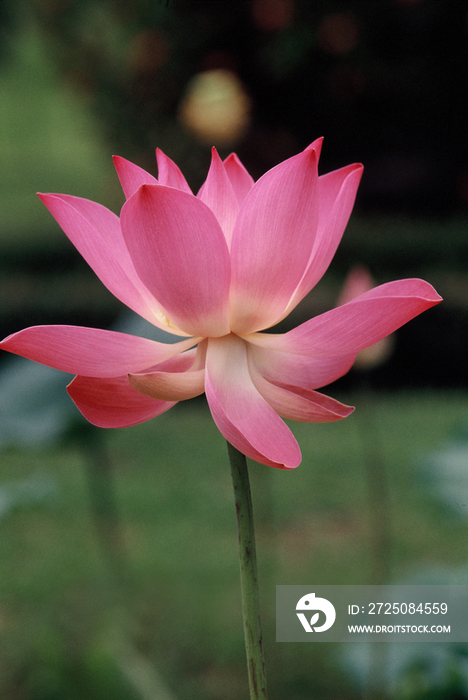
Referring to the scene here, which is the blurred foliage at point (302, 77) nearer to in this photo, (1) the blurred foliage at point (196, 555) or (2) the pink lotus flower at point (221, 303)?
(1) the blurred foliage at point (196, 555)

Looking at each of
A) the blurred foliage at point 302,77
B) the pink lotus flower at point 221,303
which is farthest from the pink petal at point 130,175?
the blurred foliage at point 302,77

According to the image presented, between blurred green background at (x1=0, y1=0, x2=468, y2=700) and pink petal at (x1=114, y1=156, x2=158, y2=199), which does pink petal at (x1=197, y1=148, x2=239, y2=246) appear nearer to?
pink petal at (x1=114, y1=156, x2=158, y2=199)

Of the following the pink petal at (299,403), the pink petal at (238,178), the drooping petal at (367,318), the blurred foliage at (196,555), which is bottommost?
the blurred foliage at (196,555)

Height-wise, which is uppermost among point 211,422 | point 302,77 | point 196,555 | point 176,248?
point 302,77

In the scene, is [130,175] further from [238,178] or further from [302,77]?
[302,77]

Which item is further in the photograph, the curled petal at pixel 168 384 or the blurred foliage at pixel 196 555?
the blurred foliage at pixel 196 555

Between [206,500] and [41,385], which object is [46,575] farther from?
[41,385]

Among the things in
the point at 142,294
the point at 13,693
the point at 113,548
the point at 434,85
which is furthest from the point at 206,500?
the point at 434,85

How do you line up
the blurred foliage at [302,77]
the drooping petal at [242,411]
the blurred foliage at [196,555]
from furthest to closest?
the blurred foliage at [302,77]
the blurred foliage at [196,555]
the drooping petal at [242,411]

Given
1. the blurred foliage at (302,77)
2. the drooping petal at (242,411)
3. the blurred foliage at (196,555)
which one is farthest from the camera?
the blurred foliage at (302,77)

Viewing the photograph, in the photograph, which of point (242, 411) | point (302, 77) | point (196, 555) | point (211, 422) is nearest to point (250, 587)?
point (242, 411)
